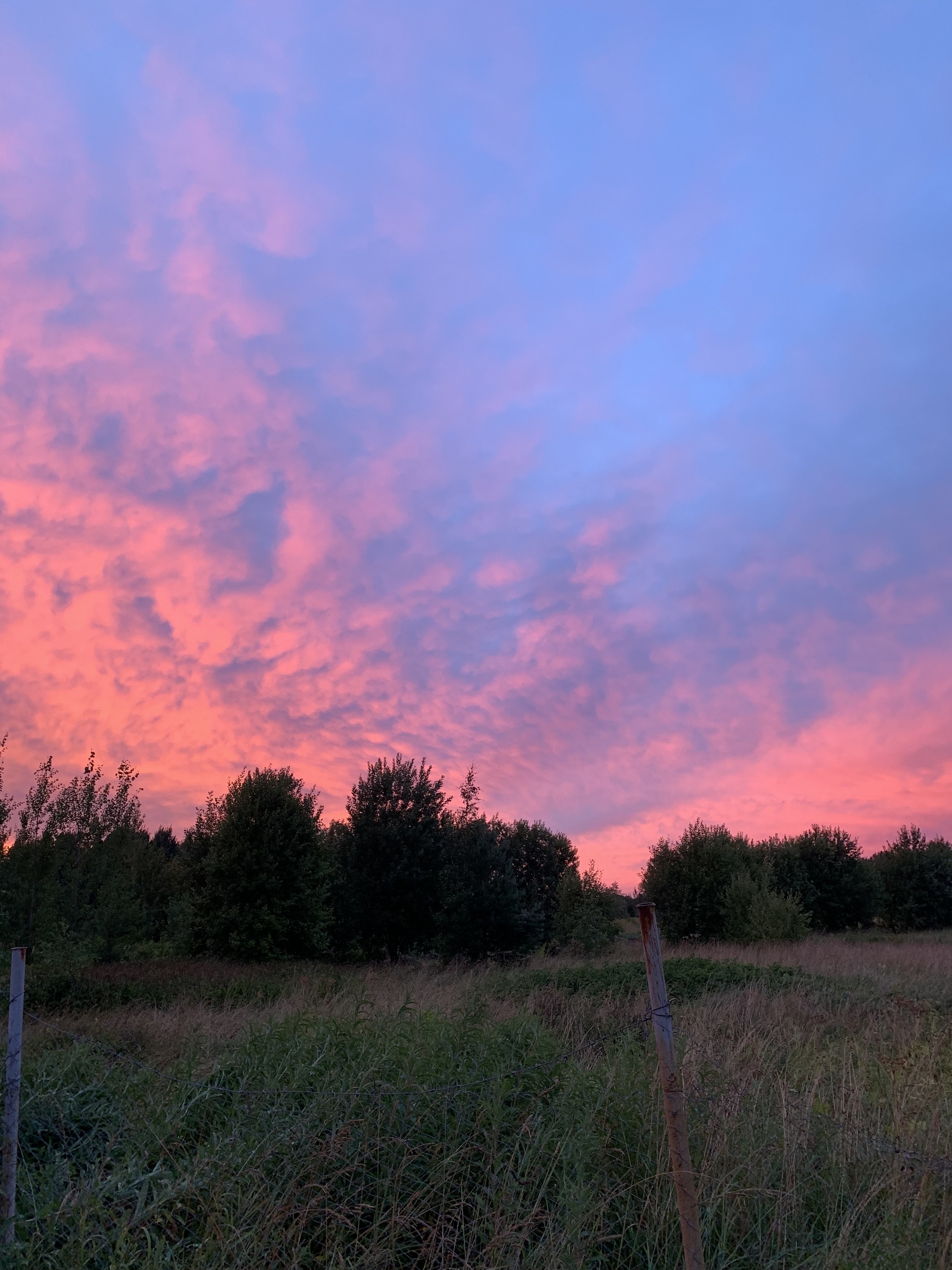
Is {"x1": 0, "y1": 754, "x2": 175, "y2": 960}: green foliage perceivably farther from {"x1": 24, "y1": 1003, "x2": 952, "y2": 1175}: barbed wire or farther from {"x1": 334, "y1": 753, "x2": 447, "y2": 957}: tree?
{"x1": 24, "y1": 1003, "x2": 952, "y2": 1175}: barbed wire

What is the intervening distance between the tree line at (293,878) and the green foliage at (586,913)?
2.8 inches

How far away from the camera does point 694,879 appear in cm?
3575

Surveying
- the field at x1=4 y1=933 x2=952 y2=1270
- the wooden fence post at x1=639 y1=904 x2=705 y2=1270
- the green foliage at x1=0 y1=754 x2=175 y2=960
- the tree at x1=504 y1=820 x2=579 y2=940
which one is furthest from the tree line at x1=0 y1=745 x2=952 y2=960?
the wooden fence post at x1=639 y1=904 x2=705 y2=1270

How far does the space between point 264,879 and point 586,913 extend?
1227 centimetres

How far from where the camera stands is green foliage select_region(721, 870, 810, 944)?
28922 millimetres

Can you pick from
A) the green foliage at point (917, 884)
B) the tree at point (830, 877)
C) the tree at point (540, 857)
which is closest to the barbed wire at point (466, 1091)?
the tree at point (540, 857)

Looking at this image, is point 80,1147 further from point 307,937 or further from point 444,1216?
point 307,937

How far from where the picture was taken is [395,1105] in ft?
16.5

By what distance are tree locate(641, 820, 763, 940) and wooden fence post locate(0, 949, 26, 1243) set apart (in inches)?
1296

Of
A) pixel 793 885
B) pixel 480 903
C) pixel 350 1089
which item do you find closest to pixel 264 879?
pixel 480 903

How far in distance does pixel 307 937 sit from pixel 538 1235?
70.3ft

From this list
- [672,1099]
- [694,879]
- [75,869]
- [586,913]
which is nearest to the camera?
[672,1099]

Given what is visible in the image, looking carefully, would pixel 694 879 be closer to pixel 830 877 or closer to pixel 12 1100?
pixel 830 877

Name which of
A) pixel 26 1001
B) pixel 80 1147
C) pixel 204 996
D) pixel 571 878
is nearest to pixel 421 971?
pixel 204 996
